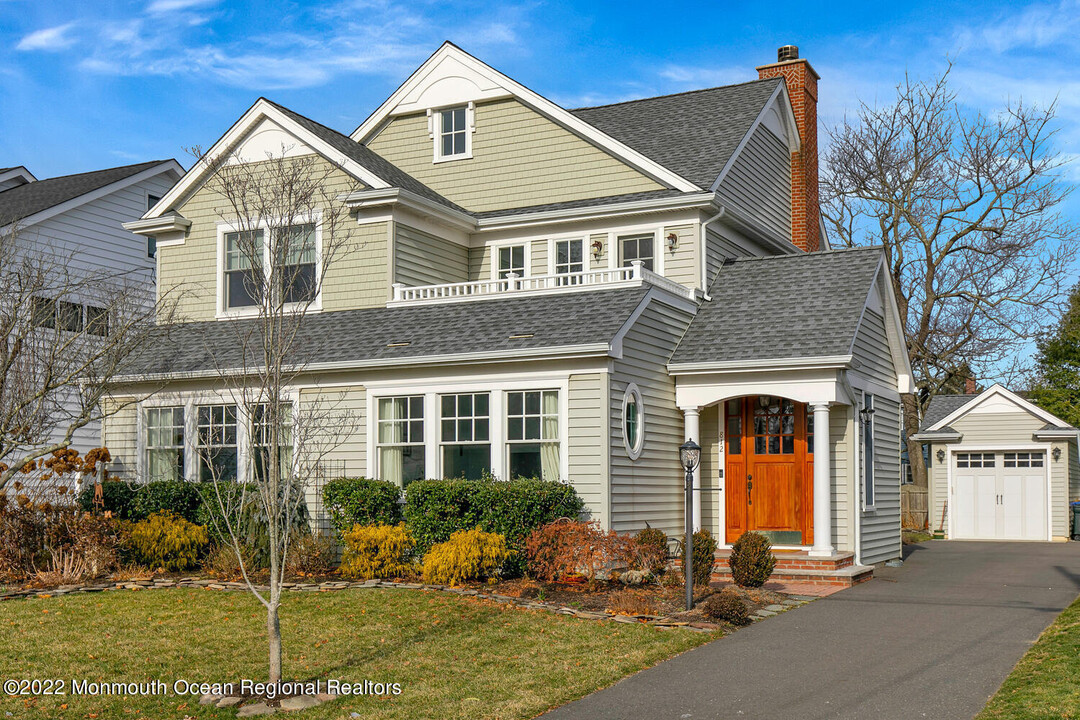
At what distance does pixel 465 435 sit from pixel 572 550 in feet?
11.5

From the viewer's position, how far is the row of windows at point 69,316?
19.6 metres

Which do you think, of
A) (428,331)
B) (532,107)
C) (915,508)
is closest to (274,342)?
(428,331)

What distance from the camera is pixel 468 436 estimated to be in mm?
16500

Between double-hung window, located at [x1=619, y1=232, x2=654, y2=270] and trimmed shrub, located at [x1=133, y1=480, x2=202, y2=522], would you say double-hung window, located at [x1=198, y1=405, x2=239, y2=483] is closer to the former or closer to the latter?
trimmed shrub, located at [x1=133, y1=480, x2=202, y2=522]

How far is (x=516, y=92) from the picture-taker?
70.3ft

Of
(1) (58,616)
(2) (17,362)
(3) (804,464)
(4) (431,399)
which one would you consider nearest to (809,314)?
(3) (804,464)

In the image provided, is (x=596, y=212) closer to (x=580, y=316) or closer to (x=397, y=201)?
(x=397, y=201)

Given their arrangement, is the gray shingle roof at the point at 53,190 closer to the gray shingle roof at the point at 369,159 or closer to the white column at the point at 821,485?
Result: the gray shingle roof at the point at 369,159

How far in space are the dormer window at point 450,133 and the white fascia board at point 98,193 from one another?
9296 mm

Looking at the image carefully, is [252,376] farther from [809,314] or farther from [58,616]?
[809,314]

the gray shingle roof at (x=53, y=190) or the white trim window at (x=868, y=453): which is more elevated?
the gray shingle roof at (x=53, y=190)

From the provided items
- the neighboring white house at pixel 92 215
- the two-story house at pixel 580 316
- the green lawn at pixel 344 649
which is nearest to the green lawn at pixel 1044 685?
the green lawn at pixel 344 649

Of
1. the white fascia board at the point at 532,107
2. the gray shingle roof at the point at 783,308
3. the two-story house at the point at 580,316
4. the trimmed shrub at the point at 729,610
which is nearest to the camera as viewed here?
the trimmed shrub at the point at 729,610

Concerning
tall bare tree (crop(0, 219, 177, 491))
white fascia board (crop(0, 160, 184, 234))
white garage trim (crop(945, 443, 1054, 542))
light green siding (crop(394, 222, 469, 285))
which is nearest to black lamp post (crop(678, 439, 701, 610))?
light green siding (crop(394, 222, 469, 285))
